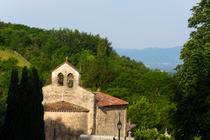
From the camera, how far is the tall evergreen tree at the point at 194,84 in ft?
101

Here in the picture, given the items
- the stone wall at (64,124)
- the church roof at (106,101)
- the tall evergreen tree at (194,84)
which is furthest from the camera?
the church roof at (106,101)

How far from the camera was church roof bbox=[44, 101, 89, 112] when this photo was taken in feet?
143

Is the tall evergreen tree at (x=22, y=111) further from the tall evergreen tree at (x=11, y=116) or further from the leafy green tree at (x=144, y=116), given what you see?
the leafy green tree at (x=144, y=116)

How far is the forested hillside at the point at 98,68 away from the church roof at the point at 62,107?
16573mm

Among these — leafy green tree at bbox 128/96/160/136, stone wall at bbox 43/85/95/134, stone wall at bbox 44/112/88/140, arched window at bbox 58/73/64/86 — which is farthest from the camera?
leafy green tree at bbox 128/96/160/136

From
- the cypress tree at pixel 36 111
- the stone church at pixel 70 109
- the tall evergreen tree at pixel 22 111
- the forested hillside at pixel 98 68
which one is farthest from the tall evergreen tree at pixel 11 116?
the forested hillside at pixel 98 68

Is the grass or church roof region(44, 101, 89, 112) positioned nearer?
church roof region(44, 101, 89, 112)

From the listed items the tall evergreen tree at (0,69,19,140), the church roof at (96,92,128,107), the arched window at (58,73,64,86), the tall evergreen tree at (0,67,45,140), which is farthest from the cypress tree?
the church roof at (96,92,128,107)

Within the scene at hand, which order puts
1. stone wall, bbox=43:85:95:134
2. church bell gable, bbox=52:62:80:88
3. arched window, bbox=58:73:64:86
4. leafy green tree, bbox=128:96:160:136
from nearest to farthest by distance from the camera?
church bell gable, bbox=52:62:80:88
stone wall, bbox=43:85:95:134
arched window, bbox=58:73:64:86
leafy green tree, bbox=128:96:160:136

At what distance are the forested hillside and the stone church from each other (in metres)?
15.2

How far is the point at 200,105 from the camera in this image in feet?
102

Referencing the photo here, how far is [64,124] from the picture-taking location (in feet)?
143

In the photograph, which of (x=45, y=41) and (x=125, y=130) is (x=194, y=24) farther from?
(x=45, y=41)

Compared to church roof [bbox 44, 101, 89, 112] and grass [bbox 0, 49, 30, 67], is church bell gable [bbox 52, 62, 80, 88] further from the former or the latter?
grass [bbox 0, 49, 30, 67]
